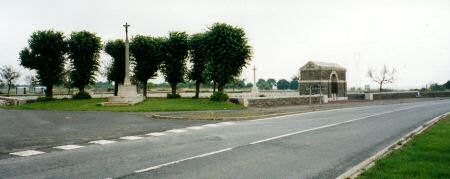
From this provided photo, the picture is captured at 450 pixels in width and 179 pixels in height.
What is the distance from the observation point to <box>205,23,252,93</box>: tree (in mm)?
41219

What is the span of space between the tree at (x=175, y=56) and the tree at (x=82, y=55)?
32.9ft

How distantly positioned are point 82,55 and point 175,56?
1270cm

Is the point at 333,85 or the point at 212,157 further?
the point at 333,85

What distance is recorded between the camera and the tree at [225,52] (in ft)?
135

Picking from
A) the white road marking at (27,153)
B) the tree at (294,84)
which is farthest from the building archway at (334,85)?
the tree at (294,84)

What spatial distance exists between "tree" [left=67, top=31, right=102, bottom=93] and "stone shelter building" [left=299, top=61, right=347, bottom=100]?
29892 millimetres

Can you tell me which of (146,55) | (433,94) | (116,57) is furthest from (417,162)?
(433,94)

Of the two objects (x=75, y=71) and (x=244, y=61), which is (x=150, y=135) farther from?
(x=75, y=71)

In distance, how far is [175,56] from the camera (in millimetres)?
49188

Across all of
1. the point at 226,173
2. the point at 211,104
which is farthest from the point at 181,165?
the point at 211,104

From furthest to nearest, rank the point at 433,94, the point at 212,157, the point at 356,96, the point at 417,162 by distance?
1. the point at 433,94
2. the point at 356,96
3. the point at 212,157
4. the point at 417,162

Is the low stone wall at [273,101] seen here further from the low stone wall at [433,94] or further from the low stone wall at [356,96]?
the low stone wall at [433,94]

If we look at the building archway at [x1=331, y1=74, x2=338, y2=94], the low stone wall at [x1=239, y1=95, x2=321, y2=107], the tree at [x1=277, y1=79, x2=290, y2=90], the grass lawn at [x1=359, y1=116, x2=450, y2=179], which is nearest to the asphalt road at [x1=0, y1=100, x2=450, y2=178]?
the grass lawn at [x1=359, y1=116, x2=450, y2=179]

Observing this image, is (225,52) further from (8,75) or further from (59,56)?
(8,75)
